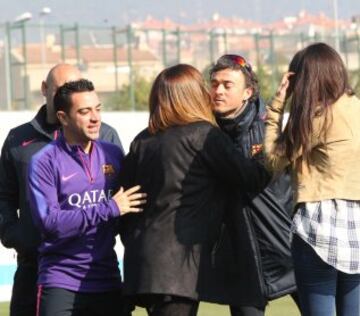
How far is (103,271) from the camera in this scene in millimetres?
5039

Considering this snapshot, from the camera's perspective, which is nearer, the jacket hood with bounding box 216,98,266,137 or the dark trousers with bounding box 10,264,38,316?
the jacket hood with bounding box 216,98,266,137

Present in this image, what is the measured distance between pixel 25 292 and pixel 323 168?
165 cm

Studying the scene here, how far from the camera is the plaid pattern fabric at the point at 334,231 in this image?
187 inches

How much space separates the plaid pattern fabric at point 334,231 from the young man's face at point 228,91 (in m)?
0.78

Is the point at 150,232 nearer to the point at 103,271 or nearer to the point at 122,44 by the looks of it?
the point at 103,271

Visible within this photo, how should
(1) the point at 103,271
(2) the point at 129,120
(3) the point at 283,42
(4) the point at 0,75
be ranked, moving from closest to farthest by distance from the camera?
(1) the point at 103,271 < (2) the point at 129,120 < (4) the point at 0,75 < (3) the point at 283,42

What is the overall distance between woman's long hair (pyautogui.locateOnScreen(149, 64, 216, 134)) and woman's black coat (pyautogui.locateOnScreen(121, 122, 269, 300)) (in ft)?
0.15

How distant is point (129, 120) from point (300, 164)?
9681 millimetres

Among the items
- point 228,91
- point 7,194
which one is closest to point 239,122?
point 228,91

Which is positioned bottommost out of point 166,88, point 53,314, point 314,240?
point 53,314

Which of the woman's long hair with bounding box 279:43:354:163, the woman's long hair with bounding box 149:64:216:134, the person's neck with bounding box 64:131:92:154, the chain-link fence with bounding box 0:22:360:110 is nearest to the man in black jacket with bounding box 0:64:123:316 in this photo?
the person's neck with bounding box 64:131:92:154

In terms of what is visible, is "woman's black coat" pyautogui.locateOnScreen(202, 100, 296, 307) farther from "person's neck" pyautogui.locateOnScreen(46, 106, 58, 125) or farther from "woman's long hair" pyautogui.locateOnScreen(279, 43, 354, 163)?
"person's neck" pyautogui.locateOnScreen(46, 106, 58, 125)

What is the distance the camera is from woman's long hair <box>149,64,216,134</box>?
15.6 ft

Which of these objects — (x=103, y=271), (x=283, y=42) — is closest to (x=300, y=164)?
(x=103, y=271)
